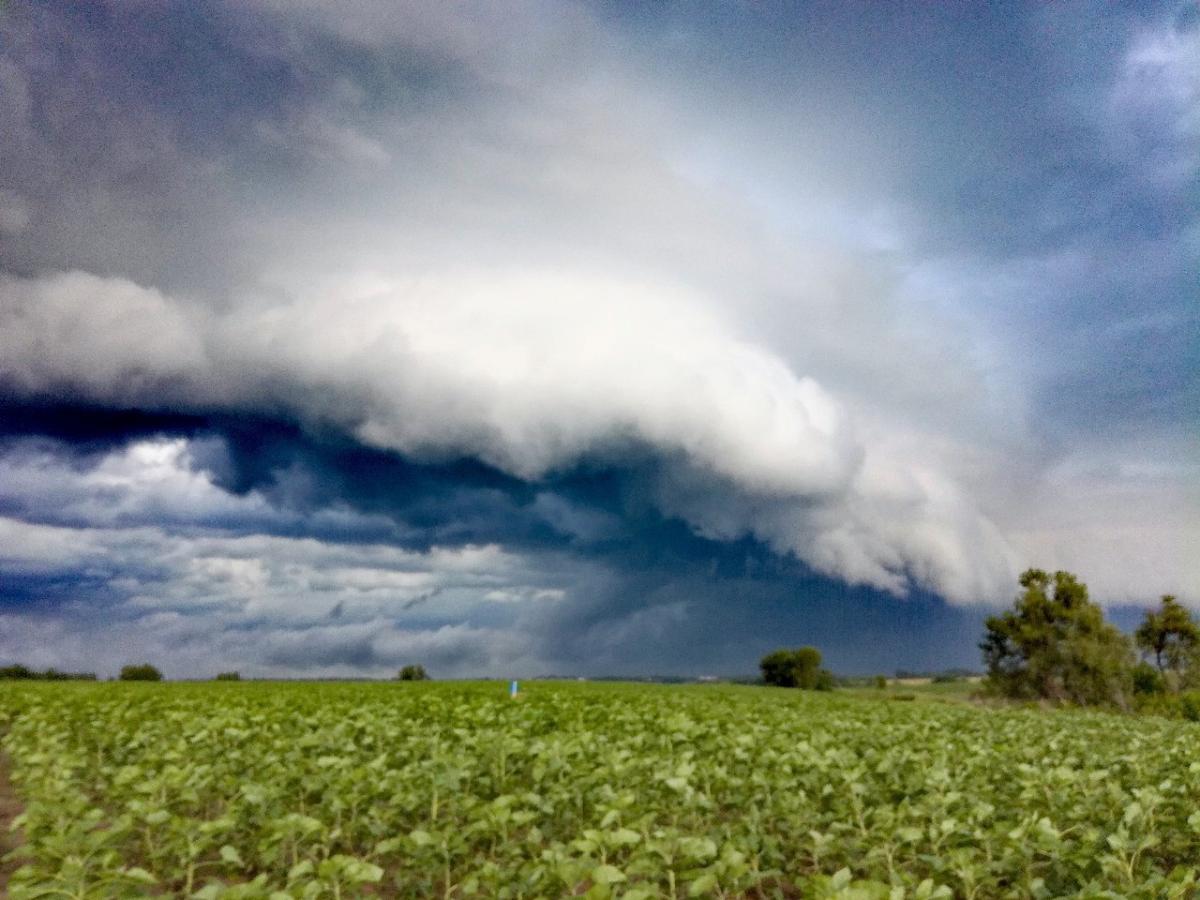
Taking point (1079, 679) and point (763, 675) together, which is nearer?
point (1079, 679)

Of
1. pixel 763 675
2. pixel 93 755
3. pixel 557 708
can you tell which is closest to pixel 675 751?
pixel 557 708

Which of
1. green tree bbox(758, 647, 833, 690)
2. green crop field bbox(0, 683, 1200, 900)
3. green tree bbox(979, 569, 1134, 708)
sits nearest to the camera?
green crop field bbox(0, 683, 1200, 900)

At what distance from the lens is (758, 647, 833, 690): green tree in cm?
8888

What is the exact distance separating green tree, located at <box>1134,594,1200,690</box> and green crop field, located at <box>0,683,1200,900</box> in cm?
6412

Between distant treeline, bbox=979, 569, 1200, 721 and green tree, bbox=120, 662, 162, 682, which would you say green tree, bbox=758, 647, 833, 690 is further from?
green tree, bbox=120, 662, 162, 682

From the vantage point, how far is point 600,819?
877 cm

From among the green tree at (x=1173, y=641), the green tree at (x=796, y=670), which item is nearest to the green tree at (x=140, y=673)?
the green tree at (x=796, y=670)

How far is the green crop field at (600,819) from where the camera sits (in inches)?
234

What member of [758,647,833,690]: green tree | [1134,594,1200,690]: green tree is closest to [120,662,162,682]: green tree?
[758,647,833,690]: green tree

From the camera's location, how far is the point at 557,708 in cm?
2144

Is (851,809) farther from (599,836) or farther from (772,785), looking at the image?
(599,836)

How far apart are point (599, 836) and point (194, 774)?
6111 millimetres

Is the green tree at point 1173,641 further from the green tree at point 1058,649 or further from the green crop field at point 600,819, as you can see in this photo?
the green crop field at point 600,819

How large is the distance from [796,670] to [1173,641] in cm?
3483
